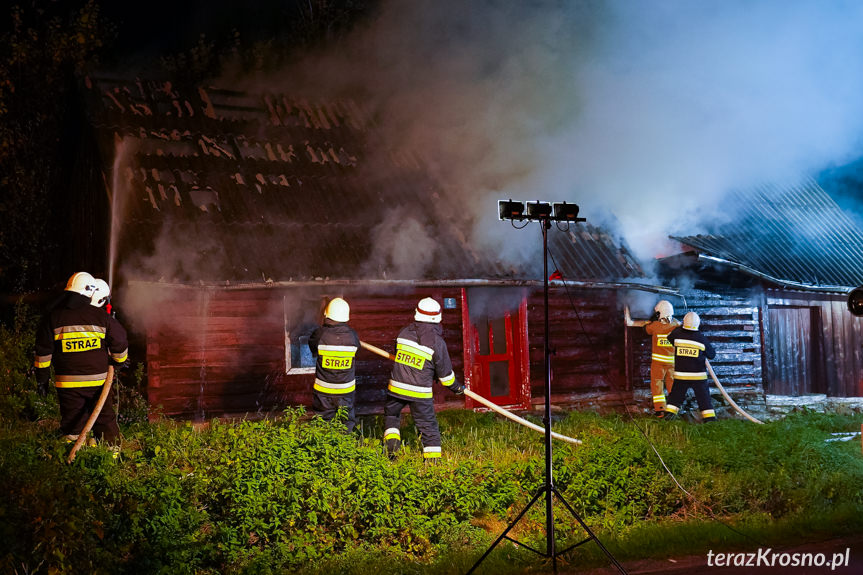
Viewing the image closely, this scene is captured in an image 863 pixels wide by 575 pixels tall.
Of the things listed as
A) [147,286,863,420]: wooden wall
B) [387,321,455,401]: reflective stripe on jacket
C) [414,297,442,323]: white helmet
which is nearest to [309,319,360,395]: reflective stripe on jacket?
[387,321,455,401]: reflective stripe on jacket

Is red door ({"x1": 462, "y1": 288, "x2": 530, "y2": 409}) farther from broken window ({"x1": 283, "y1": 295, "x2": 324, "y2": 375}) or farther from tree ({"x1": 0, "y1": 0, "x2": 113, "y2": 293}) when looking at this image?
tree ({"x1": 0, "y1": 0, "x2": 113, "y2": 293})

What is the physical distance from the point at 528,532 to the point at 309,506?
195 cm

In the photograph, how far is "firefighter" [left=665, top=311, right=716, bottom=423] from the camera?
10930mm

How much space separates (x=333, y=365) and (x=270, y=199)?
15.1ft

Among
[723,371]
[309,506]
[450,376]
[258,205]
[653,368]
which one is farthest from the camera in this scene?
[723,371]

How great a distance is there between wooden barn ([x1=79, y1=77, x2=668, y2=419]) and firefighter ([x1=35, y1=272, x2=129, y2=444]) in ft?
5.99

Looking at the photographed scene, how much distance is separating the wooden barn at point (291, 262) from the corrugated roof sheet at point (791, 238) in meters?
3.20

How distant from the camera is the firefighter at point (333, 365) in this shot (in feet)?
25.2

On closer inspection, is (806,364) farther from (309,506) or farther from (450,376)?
(309,506)

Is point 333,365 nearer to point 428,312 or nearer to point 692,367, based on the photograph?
point 428,312

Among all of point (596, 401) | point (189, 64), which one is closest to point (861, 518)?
point (596, 401)

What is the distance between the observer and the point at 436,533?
222 inches

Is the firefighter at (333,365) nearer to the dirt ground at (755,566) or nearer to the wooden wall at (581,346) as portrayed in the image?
the dirt ground at (755,566)

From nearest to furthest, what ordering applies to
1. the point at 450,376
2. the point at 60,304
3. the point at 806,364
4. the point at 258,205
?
the point at 60,304 < the point at 450,376 < the point at 258,205 < the point at 806,364
